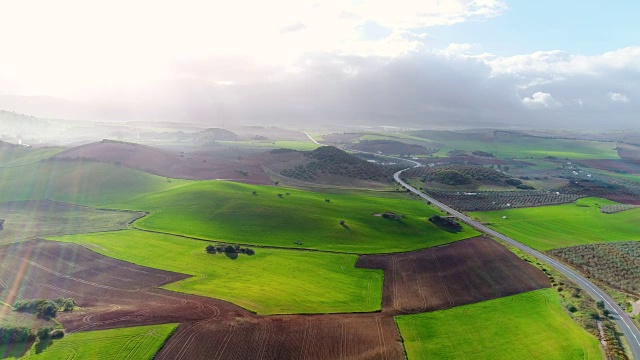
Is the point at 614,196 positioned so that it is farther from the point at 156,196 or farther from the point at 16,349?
the point at 16,349

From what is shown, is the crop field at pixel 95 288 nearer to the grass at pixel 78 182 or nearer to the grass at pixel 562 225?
the grass at pixel 78 182

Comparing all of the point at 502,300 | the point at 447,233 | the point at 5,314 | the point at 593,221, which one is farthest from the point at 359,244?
the point at 593,221

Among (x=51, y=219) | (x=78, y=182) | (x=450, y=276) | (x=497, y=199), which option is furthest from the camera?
(x=497, y=199)

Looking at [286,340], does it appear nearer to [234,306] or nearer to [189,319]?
[234,306]

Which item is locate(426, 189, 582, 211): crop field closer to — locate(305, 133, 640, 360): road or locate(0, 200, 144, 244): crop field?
locate(305, 133, 640, 360): road

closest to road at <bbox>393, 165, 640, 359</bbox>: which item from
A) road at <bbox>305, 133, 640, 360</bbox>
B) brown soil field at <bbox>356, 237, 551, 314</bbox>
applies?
road at <bbox>305, 133, 640, 360</bbox>

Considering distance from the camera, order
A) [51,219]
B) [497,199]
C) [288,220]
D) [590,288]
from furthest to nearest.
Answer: [497,199], [288,220], [51,219], [590,288]

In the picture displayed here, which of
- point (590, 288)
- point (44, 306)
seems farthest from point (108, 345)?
point (590, 288)
